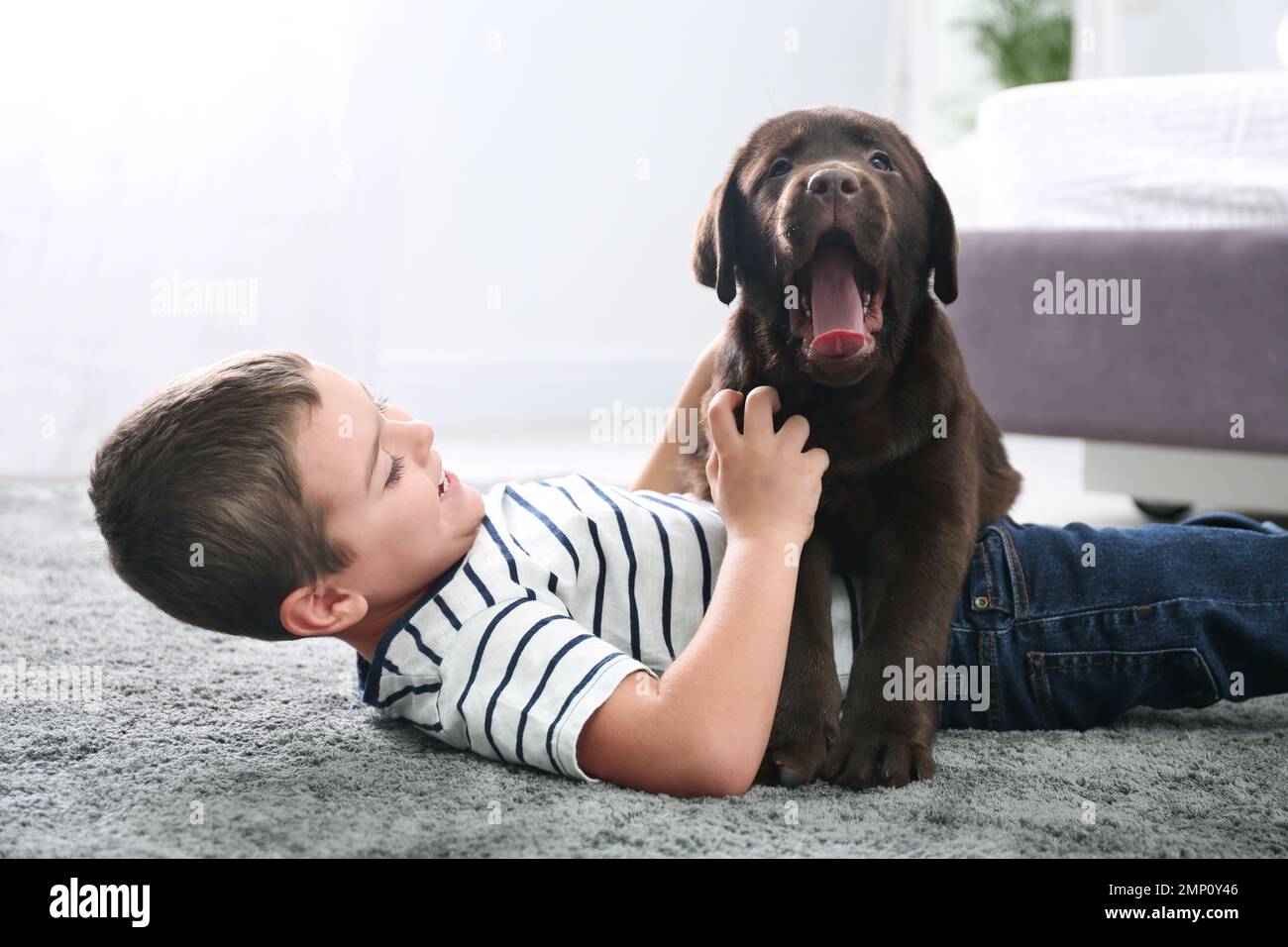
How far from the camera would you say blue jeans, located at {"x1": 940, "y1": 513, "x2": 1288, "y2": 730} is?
Result: 1173mm

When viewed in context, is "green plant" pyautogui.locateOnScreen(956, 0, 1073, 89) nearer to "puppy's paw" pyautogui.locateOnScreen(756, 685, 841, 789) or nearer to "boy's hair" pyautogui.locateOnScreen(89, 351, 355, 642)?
"puppy's paw" pyautogui.locateOnScreen(756, 685, 841, 789)

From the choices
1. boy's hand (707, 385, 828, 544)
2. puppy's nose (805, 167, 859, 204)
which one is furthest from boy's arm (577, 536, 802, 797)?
puppy's nose (805, 167, 859, 204)

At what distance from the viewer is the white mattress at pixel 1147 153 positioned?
1.95m

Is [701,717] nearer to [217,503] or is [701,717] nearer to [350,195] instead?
[217,503]

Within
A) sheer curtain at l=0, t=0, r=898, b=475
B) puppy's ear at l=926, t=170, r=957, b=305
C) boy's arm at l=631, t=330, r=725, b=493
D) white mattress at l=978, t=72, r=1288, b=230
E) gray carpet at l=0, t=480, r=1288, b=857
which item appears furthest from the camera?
sheer curtain at l=0, t=0, r=898, b=475

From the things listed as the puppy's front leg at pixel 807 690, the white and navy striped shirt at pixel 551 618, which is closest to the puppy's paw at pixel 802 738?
the puppy's front leg at pixel 807 690

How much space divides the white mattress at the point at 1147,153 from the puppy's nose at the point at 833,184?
1135 mm

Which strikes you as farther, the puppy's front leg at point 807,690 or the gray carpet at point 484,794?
the puppy's front leg at point 807,690

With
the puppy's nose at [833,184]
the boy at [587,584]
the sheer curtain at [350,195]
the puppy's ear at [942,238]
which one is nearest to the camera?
the boy at [587,584]

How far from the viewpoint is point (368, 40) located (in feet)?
9.55

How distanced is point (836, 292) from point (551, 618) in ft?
1.36

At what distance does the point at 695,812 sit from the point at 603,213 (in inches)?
133

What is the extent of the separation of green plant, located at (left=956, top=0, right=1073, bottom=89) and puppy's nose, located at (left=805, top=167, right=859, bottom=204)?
369 cm

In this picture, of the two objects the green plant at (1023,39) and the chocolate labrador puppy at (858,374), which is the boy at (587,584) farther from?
the green plant at (1023,39)
